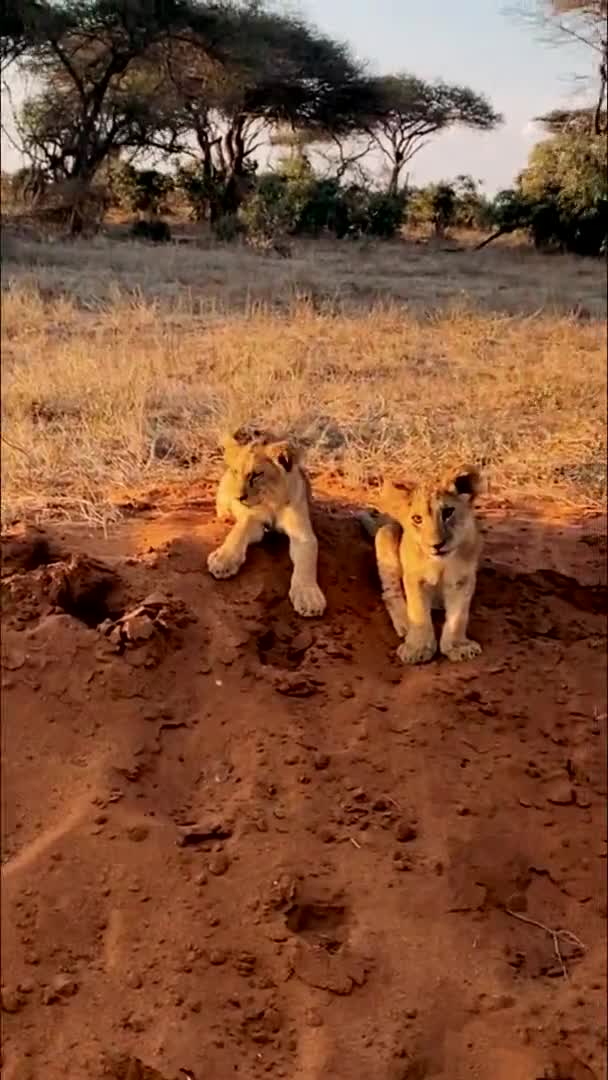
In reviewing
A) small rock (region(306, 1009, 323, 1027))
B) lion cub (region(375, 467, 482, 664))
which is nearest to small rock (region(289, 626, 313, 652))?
lion cub (region(375, 467, 482, 664))

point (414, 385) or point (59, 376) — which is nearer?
point (59, 376)

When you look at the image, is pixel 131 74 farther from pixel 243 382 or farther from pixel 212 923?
pixel 212 923

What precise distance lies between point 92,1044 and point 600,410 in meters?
1.40

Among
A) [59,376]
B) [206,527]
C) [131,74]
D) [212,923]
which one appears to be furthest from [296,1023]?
[131,74]

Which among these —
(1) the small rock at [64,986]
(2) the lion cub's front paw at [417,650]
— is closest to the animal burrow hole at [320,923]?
(1) the small rock at [64,986]

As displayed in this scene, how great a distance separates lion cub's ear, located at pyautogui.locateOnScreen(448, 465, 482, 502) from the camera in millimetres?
1456

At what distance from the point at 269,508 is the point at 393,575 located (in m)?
0.17

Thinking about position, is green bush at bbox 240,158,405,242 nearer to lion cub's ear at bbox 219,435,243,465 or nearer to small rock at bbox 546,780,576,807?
lion cub's ear at bbox 219,435,243,465

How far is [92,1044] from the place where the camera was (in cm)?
113

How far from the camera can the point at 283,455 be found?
1.53m

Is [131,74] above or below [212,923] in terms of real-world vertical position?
above

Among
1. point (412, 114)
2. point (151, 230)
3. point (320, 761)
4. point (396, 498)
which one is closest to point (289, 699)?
point (320, 761)

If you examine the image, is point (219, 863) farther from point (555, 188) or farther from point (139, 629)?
point (555, 188)

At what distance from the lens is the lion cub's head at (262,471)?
1.54 m
